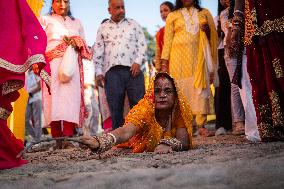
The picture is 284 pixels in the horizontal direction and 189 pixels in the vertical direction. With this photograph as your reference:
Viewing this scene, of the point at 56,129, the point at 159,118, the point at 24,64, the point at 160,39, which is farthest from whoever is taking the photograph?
the point at 160,39

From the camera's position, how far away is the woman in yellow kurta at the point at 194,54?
18.5 feet

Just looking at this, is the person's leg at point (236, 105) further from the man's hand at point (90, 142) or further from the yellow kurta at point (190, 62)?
the man's hand at point (90, 142)

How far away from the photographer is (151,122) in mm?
3631

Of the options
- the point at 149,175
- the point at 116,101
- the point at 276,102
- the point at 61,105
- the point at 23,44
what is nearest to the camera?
the point at 149,175

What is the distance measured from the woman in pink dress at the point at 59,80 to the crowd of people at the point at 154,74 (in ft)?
0.04

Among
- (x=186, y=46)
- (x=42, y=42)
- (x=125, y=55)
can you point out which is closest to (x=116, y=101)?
(x=125, y=55)

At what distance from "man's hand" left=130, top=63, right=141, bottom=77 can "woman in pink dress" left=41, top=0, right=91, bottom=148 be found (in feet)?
2.08

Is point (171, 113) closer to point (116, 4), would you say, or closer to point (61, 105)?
point (61, 105)

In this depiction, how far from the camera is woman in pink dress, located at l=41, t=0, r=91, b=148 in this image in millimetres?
5180

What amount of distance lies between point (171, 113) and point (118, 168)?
1594 millimetres

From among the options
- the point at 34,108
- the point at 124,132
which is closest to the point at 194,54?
the point at 124,132

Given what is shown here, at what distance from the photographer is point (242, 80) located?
4094 millimetres

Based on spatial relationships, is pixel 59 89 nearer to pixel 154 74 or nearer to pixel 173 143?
pixel 154 74

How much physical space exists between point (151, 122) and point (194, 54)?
90.0 inches
